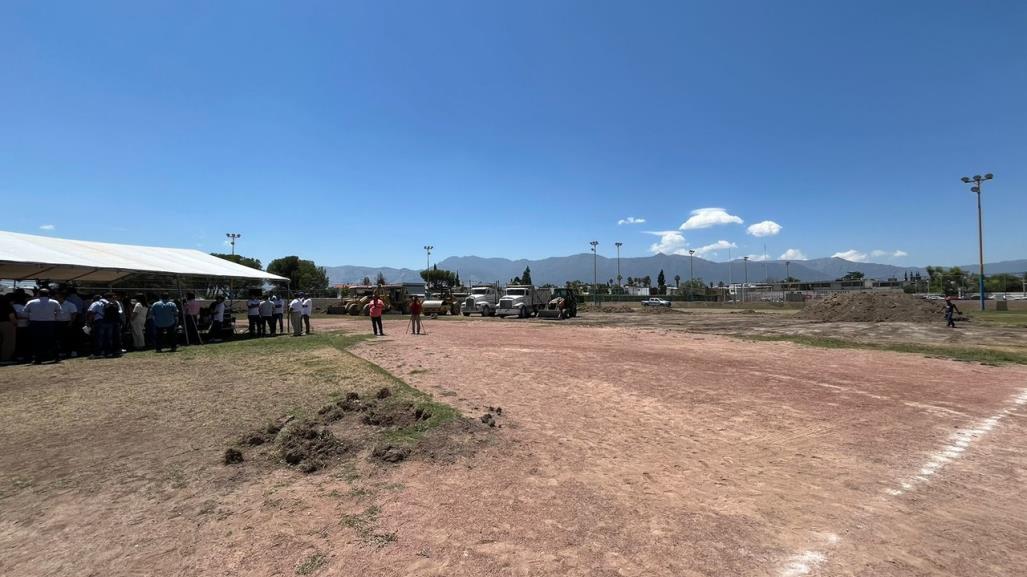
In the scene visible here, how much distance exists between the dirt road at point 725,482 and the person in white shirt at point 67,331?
32.7 ft

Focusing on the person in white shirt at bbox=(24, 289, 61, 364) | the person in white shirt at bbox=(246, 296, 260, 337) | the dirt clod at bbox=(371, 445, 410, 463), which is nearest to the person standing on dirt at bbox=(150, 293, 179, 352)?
the person in white shirt at bbox=(24, 289, 61, 364)

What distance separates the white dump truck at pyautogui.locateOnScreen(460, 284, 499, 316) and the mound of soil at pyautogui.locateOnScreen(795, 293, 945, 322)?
23.1 metres

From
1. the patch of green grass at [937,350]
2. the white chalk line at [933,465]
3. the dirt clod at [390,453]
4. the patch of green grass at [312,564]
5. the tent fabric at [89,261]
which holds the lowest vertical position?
the patch of green grass at [937,350]

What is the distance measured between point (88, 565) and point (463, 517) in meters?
2.48

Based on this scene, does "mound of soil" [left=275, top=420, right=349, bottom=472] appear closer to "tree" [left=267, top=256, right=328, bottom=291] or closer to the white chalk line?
the white chalk line

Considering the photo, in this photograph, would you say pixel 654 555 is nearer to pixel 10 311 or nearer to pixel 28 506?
pixel 28 506

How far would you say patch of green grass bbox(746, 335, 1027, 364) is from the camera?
540 inches

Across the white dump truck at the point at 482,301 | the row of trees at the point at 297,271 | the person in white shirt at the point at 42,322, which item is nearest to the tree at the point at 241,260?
the row of trees at the point at 297,271

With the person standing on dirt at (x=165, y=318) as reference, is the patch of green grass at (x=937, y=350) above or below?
below

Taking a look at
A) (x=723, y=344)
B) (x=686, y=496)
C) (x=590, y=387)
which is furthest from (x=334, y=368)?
(x=723, y=344)

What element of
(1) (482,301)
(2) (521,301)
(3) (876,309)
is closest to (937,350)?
(3) (876,309)

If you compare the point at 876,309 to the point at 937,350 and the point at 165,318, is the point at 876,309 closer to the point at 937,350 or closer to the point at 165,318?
the point at 937,350

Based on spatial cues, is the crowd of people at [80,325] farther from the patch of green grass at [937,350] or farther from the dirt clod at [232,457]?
the patch of green grass at [937,350]

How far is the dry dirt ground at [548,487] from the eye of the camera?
3.35 metres
